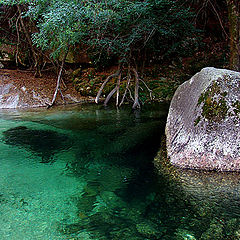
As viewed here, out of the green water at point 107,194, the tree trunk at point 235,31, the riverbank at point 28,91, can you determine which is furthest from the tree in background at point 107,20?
the green water at point 107,194

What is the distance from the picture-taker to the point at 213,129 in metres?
3.13

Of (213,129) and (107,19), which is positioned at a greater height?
(107,19)

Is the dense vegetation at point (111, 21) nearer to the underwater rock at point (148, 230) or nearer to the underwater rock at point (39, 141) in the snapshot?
the underwater rock at point (39, 141)

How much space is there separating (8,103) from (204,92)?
366 inches

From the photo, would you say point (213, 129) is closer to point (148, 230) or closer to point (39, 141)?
point (148, 230)

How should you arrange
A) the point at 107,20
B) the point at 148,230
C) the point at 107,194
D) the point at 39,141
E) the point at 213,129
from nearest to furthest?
the point at 148,230, the point at 107,194, the point at 213,129, the point at 39,141, the point at 107,20

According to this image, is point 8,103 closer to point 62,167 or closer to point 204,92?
point 62,167

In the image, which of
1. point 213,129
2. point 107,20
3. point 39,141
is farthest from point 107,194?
point 107,20

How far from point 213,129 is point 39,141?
153 inches

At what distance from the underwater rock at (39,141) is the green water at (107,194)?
0.02 metres

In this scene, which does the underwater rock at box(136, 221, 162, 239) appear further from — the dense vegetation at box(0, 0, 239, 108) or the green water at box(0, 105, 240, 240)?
the dense vegetation at box(0, 0, 239, 108)

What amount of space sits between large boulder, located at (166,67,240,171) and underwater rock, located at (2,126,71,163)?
2.40 m

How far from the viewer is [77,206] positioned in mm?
2584

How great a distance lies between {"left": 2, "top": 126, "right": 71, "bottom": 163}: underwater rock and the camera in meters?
4.48
